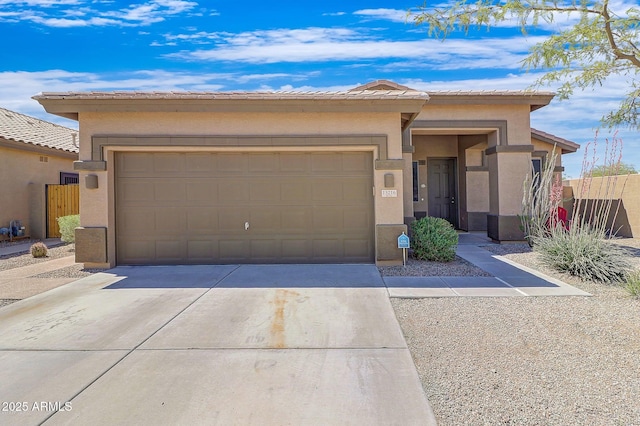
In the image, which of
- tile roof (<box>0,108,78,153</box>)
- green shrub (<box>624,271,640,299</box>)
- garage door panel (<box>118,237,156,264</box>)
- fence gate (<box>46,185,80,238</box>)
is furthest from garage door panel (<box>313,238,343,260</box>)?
tile roof (<box>0,108,78,153</box>)

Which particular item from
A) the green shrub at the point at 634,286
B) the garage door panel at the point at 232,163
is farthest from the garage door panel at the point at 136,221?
the green shrub at the point at 634,286

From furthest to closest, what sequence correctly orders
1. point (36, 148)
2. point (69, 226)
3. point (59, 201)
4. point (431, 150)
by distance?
point (431, 150)
point (59, 201)
point (36, 148)
point (69, 226)

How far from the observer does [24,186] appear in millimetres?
14625

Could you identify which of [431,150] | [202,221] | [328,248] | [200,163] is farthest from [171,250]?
[431,150]

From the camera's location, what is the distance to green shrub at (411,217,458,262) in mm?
9055

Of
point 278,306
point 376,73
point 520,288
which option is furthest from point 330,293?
point 376,73

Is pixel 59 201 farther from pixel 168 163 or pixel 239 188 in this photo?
pixel 239 188

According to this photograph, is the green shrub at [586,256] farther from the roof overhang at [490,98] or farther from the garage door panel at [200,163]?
the garage door panel at [200,163]

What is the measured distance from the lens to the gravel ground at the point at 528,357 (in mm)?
3162

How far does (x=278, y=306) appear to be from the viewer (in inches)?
236

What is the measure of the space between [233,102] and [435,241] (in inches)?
203

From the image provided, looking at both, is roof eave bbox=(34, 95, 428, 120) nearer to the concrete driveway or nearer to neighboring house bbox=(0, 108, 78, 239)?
the concrete driveway

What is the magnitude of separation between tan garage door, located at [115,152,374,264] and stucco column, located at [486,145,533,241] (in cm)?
523

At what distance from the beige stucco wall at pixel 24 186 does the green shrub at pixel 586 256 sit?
15875mm
